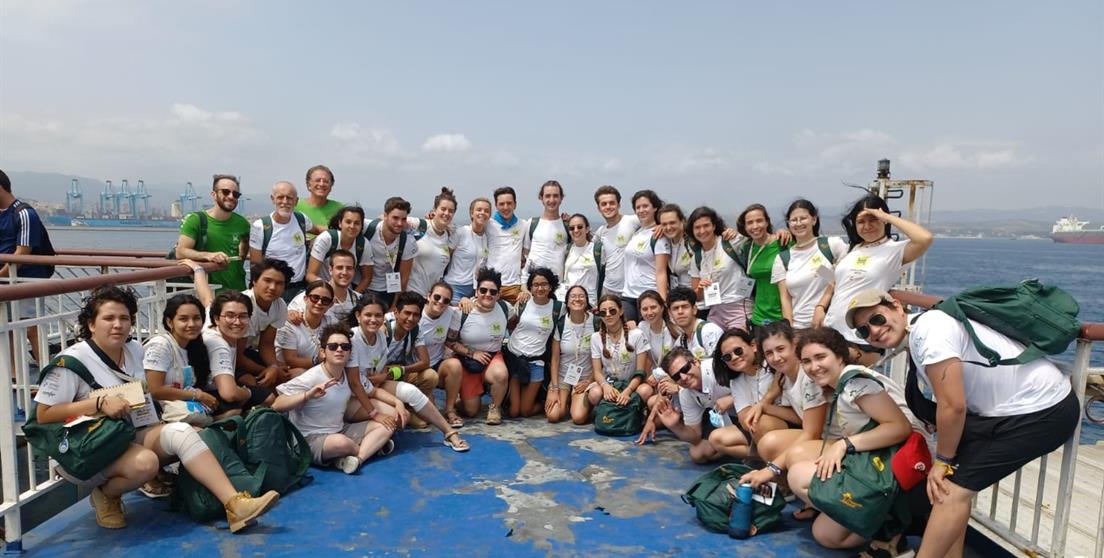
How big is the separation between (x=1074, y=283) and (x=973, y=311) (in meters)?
69.2

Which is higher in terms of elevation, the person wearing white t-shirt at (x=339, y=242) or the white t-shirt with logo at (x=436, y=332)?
the person wearing white t-shirt at (x=339, y=242)

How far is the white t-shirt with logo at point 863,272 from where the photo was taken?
4.20 m

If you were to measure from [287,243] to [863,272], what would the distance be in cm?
438

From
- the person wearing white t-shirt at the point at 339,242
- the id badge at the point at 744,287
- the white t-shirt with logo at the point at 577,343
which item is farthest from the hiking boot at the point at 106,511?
the id badge at the point at 744,287

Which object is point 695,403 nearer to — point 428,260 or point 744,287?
point 744,287

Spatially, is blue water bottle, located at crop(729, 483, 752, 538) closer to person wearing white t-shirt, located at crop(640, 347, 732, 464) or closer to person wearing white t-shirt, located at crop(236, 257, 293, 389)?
person wearing white t-shirt, located at crop(640, 347, 732, 464)

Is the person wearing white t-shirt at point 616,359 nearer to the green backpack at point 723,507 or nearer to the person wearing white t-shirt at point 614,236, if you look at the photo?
the person wearing white t-shirt at point 614,236

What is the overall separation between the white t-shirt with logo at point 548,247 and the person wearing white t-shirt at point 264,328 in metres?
2.42

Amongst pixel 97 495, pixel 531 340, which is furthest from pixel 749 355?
pixel 97 495

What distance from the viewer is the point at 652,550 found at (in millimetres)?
3318

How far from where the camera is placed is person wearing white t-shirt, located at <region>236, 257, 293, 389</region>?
4465mm

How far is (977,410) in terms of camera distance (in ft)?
9.21

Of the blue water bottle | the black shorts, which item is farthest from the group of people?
the blue water bottle

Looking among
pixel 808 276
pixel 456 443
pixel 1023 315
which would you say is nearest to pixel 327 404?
pixel 456 443
